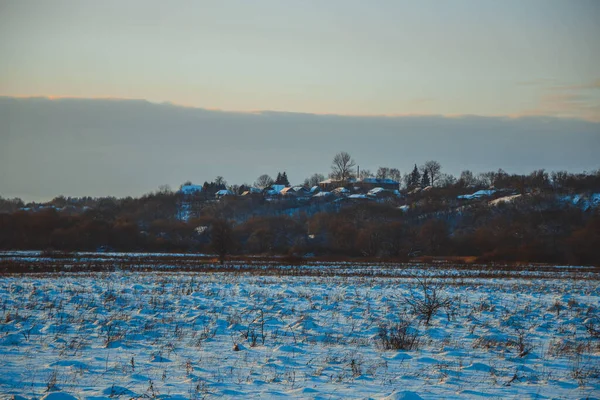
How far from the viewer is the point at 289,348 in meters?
8.62

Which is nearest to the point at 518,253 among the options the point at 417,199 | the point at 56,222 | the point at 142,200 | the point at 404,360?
the point at 404,360

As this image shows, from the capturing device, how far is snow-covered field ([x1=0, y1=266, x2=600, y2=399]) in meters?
6.36

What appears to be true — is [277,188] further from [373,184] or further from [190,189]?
[373,184]

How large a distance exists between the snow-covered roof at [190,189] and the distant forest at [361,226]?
22964mm

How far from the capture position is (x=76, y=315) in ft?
37.5

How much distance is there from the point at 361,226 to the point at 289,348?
71668 mm

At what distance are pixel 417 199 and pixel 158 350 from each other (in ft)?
385

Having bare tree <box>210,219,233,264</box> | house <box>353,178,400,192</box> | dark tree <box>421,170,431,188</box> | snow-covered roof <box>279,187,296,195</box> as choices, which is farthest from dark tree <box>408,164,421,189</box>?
bare tree <box>210,219,233,264</box>

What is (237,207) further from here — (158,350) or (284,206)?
(158,350)

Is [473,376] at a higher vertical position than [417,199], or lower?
lower

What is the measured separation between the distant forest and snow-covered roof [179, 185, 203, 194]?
23.0 m

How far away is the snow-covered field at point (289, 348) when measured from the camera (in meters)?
6.36

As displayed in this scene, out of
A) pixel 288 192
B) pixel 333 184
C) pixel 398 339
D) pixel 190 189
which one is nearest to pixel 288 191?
pixel 288 192

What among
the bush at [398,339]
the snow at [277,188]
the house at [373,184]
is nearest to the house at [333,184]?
the house at [373,184]
